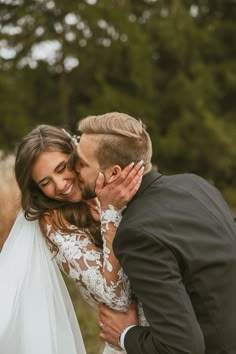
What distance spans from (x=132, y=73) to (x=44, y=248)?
8120 millimetres

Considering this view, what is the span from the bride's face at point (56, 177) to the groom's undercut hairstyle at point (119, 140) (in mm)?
508

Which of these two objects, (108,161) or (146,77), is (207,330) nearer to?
(108,161)

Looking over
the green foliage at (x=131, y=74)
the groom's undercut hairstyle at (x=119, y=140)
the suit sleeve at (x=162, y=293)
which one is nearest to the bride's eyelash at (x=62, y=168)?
the groom's undercut hairstyle at (x=119, y=140)

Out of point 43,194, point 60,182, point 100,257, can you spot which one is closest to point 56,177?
point 60,182

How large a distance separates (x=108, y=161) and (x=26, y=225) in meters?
0.80

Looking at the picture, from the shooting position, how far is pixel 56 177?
3035 mm

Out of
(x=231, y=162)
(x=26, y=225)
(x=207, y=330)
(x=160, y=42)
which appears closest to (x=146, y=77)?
(x=160, y=42)

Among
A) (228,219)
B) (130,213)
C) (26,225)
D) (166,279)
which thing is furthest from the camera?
(26,225)

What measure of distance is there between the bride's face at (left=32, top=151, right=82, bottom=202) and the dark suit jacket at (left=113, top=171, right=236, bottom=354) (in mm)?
585

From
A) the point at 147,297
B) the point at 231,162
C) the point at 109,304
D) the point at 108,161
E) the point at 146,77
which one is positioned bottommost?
→ the point at 231,162

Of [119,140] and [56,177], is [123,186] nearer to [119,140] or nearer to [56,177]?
[119,140]

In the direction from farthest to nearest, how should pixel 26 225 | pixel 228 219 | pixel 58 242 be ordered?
1. pixel 26 225
2. pixel 58 242
3. pixel 228 219

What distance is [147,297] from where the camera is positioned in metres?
2.31

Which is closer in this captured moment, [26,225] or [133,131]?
[133,131]
